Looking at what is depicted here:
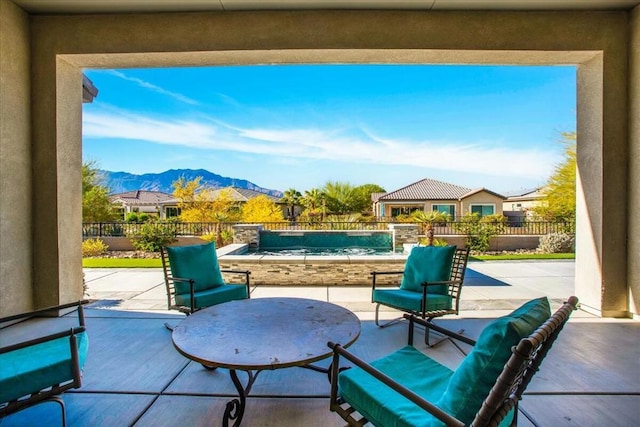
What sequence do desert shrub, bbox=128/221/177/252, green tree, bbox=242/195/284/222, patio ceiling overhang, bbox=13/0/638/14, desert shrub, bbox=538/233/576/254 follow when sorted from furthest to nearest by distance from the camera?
green tree, bbox=242/195/284/222 < desert shrub, bbox=128/221/177/252 < desert shrub, bbox=538/233/576/254 < patio ceiling overhang, bbox=13/0/638/14

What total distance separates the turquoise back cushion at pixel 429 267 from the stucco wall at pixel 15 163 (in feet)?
15.3

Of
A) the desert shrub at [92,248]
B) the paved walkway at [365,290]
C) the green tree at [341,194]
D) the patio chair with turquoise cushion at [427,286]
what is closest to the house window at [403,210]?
the green tree at [341,194]

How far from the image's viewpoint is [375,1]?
3.70m

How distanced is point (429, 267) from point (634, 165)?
287 cm

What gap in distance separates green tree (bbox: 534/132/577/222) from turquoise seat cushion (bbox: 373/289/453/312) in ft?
35.6

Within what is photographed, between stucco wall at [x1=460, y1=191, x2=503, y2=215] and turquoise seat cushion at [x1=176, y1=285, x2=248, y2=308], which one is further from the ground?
stucco wall at [x1=460, y1=191, x2=503, y2=215]

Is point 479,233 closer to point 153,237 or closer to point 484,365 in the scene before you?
point 484,365

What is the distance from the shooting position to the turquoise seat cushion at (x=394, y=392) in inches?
54.0

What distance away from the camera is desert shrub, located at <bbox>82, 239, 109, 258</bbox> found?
10.5m

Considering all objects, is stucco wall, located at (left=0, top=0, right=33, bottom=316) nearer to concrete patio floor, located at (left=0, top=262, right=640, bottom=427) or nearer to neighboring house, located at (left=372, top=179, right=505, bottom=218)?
concrete patio floor, located at (left=0, top=262, right=640, bottom=427)

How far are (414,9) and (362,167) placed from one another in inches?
1536

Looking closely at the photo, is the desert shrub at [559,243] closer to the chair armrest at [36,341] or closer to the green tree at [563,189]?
the green tree at [563,189]

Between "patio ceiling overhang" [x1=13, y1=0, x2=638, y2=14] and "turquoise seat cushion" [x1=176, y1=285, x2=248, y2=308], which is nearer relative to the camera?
"turquoise seat cushion" [x1=176, y1=285, x2=248, y2=308]

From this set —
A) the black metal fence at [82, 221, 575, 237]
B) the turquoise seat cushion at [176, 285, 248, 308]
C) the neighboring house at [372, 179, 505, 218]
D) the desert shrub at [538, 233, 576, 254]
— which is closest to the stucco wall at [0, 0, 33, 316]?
the turquoise seat cushion at [176, 285, 248, 308]
